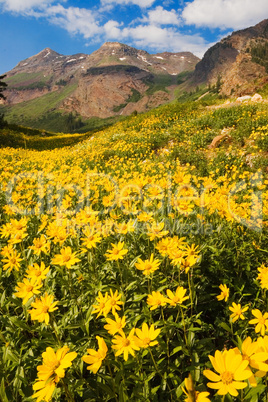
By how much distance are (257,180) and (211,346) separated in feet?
19.8

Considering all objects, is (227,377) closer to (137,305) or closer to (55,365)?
(55,365)

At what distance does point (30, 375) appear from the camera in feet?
5.92

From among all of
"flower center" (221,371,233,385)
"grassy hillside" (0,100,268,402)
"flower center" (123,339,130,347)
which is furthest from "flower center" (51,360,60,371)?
"flower center" (221,371,233,385)

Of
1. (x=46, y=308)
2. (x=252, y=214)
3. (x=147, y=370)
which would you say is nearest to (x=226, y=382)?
(x=147, y=370)

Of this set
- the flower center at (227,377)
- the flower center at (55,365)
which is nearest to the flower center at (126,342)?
the flower center at (55,365)

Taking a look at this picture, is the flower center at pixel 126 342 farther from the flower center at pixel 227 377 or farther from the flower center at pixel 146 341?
the flower center at pixel 227 377

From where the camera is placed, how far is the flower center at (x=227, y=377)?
1012mm

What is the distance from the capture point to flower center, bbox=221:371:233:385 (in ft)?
3.32

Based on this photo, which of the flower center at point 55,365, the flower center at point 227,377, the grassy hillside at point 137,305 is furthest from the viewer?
the grassy hillside at point 137,305

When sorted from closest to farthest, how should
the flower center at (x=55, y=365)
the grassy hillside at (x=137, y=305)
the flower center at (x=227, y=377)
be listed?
the flower center at (x=227, y=377) < the flower center at (x=55, y=365) < the grassy hillside at (x=137, y=305)

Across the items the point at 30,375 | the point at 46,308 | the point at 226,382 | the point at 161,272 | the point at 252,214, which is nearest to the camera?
the point at 226,382

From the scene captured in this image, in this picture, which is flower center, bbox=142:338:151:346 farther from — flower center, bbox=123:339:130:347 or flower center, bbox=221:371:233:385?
flower center, bbox=221:371:233:385

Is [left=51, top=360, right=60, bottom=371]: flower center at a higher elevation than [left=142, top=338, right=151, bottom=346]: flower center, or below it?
higher

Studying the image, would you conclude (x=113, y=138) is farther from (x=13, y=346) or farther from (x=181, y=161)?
(x=13, y=346)
